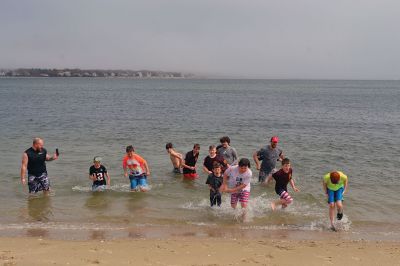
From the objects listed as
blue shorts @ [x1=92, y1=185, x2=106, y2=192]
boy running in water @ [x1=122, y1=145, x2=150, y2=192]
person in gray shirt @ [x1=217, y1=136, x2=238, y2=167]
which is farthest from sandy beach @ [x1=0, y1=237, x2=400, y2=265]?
blue shorts @ [x1=92, y1=185, x2=106, y2=192]

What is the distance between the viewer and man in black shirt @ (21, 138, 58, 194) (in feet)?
34.8

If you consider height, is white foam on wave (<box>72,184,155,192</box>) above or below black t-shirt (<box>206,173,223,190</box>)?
below

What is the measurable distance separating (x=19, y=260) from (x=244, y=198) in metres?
4.81

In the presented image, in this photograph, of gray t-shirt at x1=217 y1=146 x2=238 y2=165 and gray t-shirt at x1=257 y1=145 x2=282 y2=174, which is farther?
gray t-shirt at x1=257 y1=145 x2=282 y2=174

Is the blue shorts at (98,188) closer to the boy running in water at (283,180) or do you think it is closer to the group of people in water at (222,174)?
the group of people in water at (222,174)

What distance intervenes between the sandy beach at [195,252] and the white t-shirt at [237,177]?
1.51 m

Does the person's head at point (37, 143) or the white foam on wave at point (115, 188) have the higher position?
Answer: the person's head at point (37, 143)

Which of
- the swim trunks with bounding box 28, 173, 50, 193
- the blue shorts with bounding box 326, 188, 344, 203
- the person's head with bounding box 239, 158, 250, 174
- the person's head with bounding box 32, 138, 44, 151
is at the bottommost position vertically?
the swim trunks with bounding box 28, 173, 50, 193

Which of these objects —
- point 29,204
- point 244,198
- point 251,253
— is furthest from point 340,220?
point 29,204

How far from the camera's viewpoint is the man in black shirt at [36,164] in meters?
10.6

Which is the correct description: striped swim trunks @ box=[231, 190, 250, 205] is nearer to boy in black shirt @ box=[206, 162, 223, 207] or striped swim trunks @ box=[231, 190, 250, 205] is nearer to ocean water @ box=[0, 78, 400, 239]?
ocean water @ box=[0, 78, 400, 239]

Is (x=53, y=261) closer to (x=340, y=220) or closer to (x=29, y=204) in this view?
(x=29, y=204)

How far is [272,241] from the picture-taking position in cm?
839

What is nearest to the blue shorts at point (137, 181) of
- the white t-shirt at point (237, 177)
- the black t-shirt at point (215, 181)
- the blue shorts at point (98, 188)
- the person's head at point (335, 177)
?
→ the blue shorts at point (98, 188)
